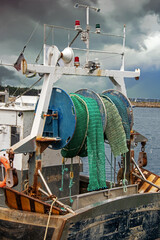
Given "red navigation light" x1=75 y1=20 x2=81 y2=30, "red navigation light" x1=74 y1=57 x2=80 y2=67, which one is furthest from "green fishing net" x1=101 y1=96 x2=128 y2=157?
"red navigation light" x1=75 y1=20 x2=81 y2=30

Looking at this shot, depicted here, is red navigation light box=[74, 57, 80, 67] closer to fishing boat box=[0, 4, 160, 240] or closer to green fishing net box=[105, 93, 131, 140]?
fishing boat box=[0, 4, 160, 240]

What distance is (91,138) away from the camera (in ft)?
29.3

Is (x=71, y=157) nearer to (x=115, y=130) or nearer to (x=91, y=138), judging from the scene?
(x=91, y=138)

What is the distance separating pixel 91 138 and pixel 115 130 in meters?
0.93

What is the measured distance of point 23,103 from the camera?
11211mm

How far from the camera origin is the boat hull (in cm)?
752

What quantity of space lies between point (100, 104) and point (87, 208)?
2894mm

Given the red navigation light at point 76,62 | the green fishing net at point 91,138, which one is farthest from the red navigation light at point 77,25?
the green fishing net at point 91,138

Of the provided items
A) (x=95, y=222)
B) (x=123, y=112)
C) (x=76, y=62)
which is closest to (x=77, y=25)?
(x=76, y=62)

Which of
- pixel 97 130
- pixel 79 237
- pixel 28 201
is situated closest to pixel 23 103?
pixel 97 130

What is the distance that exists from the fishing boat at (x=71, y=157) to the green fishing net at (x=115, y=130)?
0.09 feet

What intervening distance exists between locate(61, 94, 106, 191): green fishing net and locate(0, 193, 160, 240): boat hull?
3.10 ft

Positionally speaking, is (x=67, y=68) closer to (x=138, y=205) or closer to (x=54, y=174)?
(x=54, y=174)

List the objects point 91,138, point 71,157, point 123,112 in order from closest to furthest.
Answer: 1. point 91,138
2. point 71,157
3. point 123,112
